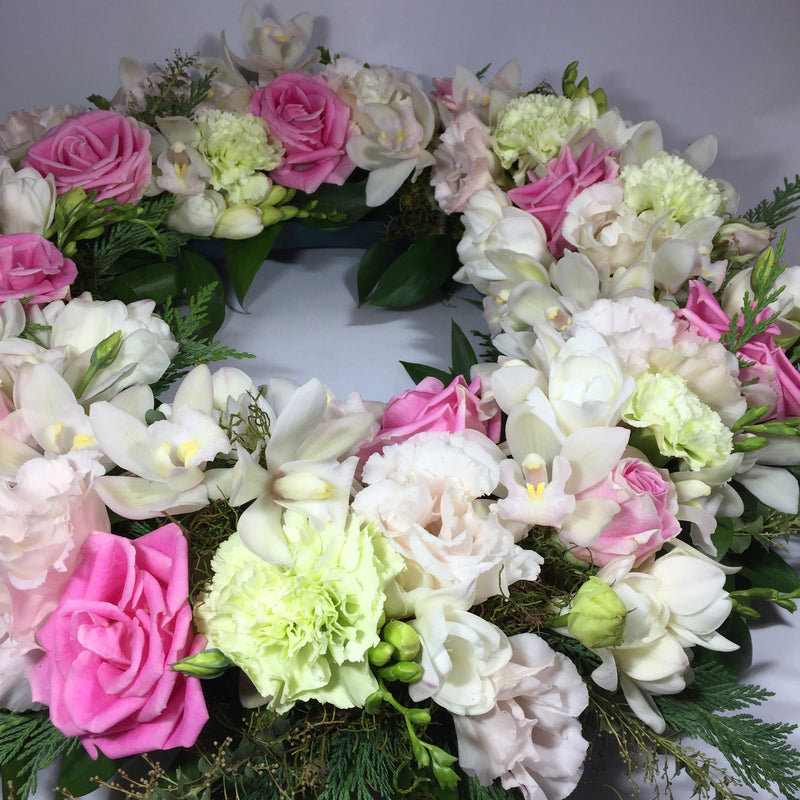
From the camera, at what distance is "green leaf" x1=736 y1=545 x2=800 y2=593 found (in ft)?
3.63

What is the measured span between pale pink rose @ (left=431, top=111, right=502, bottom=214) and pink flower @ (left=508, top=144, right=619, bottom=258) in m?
0.09

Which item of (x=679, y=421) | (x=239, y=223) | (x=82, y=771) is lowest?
(x=82, y=771)

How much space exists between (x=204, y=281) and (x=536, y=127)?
0.53m

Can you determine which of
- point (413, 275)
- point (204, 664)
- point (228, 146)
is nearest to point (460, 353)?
point (413, 275)

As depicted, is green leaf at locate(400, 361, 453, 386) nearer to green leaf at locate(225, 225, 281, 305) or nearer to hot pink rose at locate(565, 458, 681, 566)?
green leaf at locate(225, 225, 281, 305)

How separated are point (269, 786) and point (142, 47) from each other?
4.54 feet

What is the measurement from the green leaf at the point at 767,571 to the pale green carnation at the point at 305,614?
53 cm

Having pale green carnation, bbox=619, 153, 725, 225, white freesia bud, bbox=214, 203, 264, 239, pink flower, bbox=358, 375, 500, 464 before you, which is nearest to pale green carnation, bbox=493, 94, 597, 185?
pale green carnation, bbox=619, 153, 725, 225

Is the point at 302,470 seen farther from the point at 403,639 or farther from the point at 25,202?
the point at 25,202

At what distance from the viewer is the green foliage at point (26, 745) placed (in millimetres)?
811

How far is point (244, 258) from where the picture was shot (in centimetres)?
142

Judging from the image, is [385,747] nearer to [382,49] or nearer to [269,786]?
[269,786]

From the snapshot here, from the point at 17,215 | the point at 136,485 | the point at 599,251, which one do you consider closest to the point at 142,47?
the point at 17,215

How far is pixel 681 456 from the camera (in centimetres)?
93
